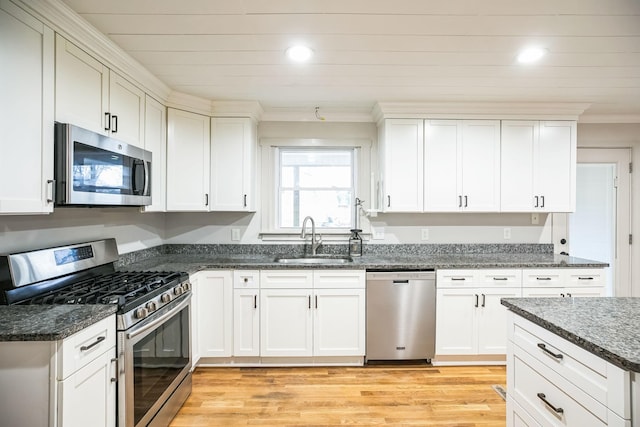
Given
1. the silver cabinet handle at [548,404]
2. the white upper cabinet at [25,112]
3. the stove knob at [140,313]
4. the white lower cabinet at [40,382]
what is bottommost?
the silver cabinet handle at [548,404]

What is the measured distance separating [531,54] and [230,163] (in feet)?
7.95

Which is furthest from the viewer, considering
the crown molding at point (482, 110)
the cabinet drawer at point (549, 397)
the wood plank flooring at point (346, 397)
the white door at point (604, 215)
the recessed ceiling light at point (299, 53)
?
the white door at point (604, 215)

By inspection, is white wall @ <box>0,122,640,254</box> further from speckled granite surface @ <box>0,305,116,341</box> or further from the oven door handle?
speckled granite surface @ <box>0,305,116,341</box>

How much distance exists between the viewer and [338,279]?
9.39 feet

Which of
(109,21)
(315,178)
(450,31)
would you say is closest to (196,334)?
(315,178)

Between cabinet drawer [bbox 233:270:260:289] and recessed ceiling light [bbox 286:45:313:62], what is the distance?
5.52ft

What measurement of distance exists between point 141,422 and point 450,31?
8.71 ft

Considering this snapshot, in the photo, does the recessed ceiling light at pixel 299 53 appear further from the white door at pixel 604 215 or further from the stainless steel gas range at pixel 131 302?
the white door at pixel 604 215

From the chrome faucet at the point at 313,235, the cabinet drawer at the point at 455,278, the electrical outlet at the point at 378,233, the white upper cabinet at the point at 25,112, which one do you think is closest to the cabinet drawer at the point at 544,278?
the cabinet drawer at the point at 455,278

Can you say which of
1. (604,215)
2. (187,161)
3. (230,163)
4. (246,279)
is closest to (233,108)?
(230,163)

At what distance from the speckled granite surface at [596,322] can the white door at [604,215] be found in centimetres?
211

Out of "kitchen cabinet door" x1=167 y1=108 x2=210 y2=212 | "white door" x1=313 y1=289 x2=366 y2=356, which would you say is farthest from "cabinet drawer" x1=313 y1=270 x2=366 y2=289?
"kitchen cabinet door" x1=167 y1=108 x2=210 y2=212

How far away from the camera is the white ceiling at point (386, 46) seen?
1665 millimetres

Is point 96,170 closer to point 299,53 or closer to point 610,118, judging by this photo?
point 299,53
